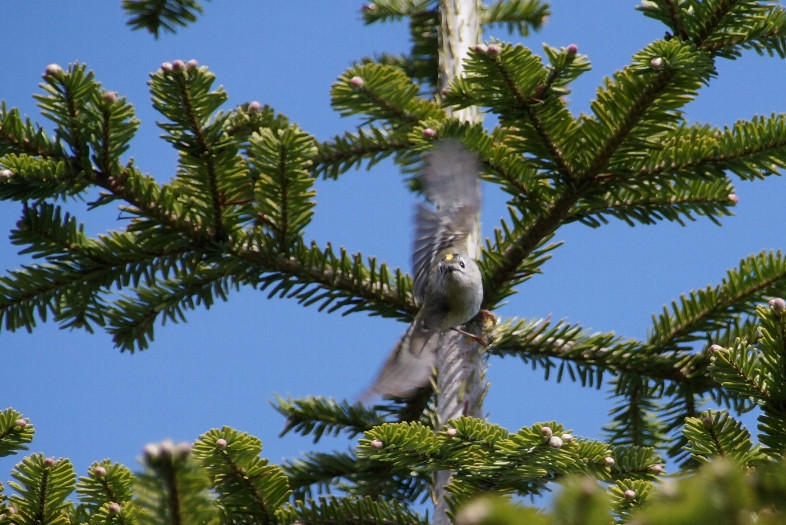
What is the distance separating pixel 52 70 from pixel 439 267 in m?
1.48

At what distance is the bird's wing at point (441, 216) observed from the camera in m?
3.23

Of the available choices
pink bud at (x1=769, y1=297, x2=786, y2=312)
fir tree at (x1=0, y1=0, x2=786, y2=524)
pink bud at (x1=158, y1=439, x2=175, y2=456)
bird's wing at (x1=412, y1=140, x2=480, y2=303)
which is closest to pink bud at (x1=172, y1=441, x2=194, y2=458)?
pink bud at (x1=158, y1=439, x2=175, y2=456)

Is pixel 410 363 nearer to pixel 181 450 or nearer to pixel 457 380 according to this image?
pixel 457 380

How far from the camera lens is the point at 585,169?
284 cm

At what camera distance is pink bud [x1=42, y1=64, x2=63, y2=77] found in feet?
8.89

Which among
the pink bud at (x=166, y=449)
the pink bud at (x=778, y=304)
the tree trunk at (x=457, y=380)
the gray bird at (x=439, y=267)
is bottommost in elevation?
the pink bud at (x=166, y=449)

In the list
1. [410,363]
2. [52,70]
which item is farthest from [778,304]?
[52,70]

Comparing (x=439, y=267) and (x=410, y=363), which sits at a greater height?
(x=439, y=267)

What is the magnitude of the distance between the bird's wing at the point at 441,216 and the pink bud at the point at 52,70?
4.34 feet

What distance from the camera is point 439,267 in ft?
10.2

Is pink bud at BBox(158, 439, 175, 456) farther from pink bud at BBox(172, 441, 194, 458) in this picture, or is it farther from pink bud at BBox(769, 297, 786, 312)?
pink bud at BBox(769, 297, 786, 312)

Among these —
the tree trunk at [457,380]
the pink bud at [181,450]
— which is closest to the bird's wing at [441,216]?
the tree trunk at [457,380]

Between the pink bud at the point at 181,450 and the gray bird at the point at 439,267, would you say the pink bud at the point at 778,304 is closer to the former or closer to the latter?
the gray bird at the point at 439,267

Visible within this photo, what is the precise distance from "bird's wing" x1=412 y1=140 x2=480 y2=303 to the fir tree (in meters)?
0.14
